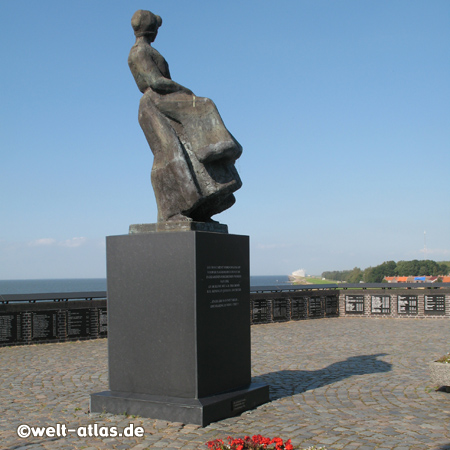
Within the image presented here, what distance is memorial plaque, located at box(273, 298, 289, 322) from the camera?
1842cm

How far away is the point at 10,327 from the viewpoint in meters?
13.2

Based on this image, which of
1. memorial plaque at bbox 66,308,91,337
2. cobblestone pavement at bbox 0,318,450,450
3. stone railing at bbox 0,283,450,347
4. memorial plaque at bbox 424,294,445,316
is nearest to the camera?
cobblestone pavement at bbox 0,318,450,450

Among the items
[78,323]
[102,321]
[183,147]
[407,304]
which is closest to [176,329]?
[183,147]

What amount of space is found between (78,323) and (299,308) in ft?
26.3

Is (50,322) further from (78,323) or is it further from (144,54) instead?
(144,54)

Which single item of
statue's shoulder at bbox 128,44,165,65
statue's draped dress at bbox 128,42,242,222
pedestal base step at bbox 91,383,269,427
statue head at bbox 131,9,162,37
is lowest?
pedestal base step at bbox 91,383,269,427

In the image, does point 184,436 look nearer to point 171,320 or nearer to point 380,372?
point 171,320

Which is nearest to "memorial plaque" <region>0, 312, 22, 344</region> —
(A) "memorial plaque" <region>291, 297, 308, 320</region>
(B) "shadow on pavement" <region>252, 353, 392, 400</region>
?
(B) "shadow on pavement" <region>252, 353, 392, 400</region>

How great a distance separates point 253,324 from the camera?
17.8 meters

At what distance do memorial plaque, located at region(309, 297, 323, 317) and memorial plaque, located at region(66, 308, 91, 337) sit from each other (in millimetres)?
8321

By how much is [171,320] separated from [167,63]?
11.4 ft

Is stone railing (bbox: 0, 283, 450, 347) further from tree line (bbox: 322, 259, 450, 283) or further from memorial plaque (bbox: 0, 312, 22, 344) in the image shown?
tree line (bbox: 322, 259, 450, 283)

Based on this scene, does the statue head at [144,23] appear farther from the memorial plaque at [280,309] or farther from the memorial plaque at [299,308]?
the memorial plaque at [299,308]

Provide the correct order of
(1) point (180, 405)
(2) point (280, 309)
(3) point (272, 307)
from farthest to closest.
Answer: (2) point (280, 309) → (3) point (272, 307) → (1) point (180, 405)
